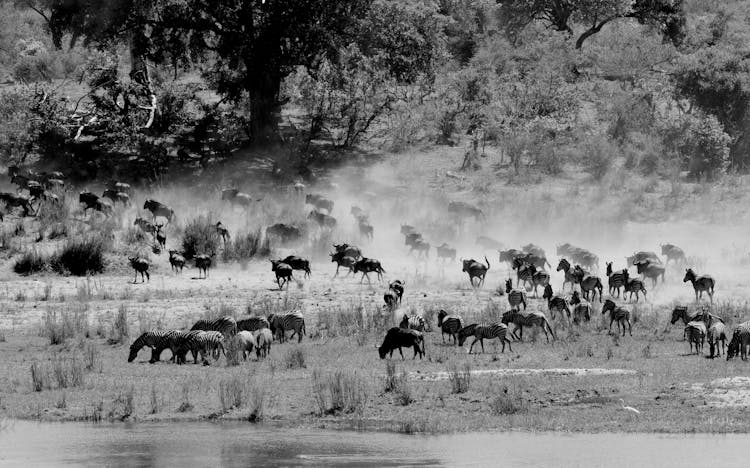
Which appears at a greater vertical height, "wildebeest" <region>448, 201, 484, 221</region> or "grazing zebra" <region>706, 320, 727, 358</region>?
"wildebeest" <region>448, 201, 484, 221</region>

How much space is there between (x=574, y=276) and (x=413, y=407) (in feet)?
40.8

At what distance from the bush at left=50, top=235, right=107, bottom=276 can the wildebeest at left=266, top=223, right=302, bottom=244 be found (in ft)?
18.7

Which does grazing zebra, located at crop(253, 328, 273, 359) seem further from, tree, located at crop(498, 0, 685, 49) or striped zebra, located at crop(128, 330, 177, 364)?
tree, located at crop(498, 0, 685, 49)

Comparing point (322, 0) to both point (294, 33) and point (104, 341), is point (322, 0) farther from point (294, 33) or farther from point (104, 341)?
point (104, 341)

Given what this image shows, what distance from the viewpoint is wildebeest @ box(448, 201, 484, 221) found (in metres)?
41.0

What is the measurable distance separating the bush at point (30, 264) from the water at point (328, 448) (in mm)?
15943

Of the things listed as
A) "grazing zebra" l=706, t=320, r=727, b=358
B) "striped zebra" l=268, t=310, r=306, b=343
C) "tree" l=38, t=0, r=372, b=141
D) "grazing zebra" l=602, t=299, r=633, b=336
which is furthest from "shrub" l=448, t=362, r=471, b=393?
"tree" l=38, t=0, r=372, b=141

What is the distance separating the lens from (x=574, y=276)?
30375 millimetres

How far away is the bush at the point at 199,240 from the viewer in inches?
1415

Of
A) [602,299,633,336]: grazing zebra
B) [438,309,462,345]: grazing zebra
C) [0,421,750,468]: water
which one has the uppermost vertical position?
[602,299,633,336]: grazing zebra

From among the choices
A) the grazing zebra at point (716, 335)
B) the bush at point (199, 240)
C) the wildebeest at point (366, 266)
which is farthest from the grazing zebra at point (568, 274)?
the bush at point (199, 240)

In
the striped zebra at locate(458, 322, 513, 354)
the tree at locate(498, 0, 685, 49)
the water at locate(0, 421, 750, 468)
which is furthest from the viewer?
the tree at locate(498, 0, 685, 49)

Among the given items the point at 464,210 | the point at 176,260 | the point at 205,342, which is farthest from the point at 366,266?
the point at 205,342

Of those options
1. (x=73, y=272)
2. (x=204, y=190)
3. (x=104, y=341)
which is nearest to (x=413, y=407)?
(x=104, y=341)
